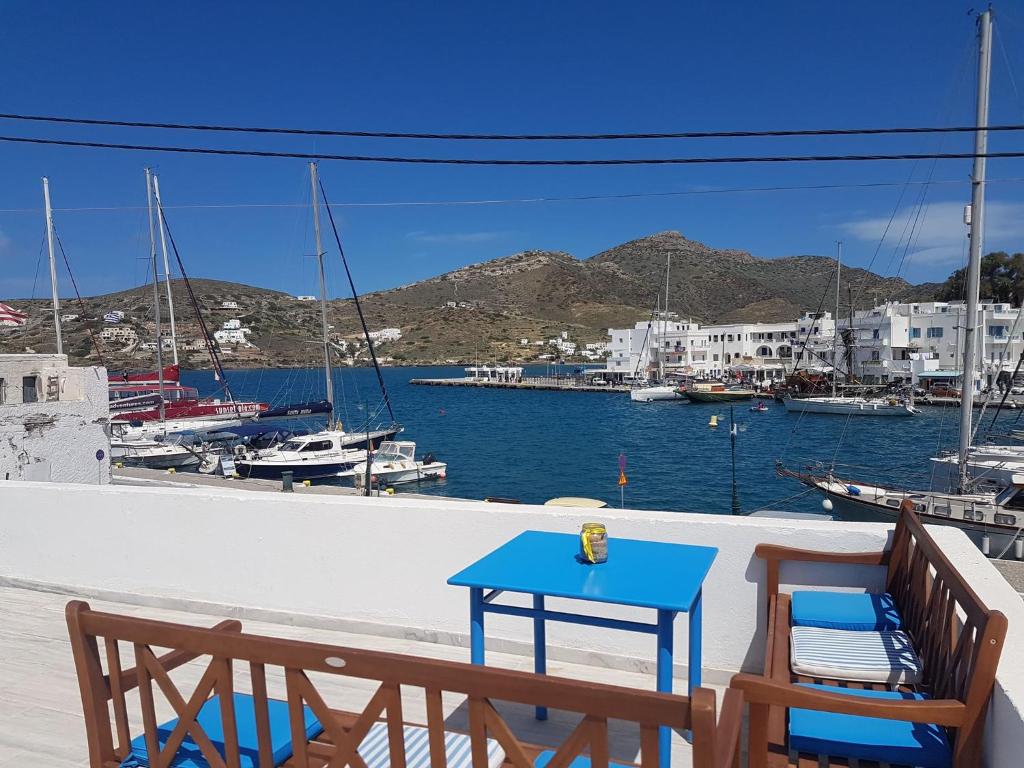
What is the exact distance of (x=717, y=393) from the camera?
245ft

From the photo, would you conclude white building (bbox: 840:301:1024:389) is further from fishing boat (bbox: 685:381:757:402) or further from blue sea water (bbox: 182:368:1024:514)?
fishing boat (bbox: 685:381:757:402)

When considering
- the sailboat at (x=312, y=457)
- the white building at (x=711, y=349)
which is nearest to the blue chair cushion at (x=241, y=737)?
the sailboat at (x=312, y=457)

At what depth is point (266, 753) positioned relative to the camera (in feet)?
6.82

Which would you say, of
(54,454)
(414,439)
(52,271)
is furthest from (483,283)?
(54,454)

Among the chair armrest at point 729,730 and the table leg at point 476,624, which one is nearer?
the chair armrest at point 729,730

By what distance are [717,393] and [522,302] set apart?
10398 centimetres

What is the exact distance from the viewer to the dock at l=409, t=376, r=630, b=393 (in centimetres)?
9269

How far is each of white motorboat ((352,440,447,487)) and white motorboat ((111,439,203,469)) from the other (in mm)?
7227

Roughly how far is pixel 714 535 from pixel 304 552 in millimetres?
2489

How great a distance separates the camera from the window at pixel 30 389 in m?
9.95

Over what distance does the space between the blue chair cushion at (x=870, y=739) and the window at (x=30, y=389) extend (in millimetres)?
10672

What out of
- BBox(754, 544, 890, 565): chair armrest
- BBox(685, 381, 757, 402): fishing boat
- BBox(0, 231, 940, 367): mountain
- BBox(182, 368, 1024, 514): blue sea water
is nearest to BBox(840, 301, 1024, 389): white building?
BBox(182, 368, 1024, 514): blue sea water

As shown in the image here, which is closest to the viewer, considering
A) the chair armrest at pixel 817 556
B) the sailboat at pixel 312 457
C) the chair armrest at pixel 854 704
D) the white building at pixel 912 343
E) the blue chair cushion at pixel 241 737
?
the chair armrest at pixel 854 704

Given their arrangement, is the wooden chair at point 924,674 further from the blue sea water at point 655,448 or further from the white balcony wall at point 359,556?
the blue sea water at point 655,448
